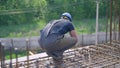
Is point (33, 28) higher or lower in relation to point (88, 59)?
higher

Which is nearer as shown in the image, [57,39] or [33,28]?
[57,39]

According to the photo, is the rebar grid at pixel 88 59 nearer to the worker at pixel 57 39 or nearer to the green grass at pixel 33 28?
the worker at pixel 57 39

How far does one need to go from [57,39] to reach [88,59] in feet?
2.65

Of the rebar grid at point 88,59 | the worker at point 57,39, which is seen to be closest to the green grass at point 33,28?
the rebar grid at point 88,59

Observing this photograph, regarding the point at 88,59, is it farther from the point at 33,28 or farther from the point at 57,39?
the point at 33,28

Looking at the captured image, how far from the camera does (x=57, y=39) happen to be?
4430mm

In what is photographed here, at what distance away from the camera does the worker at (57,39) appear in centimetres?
441

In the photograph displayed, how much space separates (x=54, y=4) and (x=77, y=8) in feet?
3.65

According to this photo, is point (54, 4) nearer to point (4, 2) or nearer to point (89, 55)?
point (4, 2)

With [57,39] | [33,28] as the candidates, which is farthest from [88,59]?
[33,28]

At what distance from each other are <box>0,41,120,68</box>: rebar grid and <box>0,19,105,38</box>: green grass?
21.1 feet

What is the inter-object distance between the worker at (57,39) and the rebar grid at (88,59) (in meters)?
0.19

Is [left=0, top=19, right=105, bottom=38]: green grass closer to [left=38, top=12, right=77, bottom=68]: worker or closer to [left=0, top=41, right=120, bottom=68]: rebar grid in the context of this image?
[left=0, top=41, right=120, bottom=68]: rebar grid

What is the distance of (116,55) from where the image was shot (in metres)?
5.10
